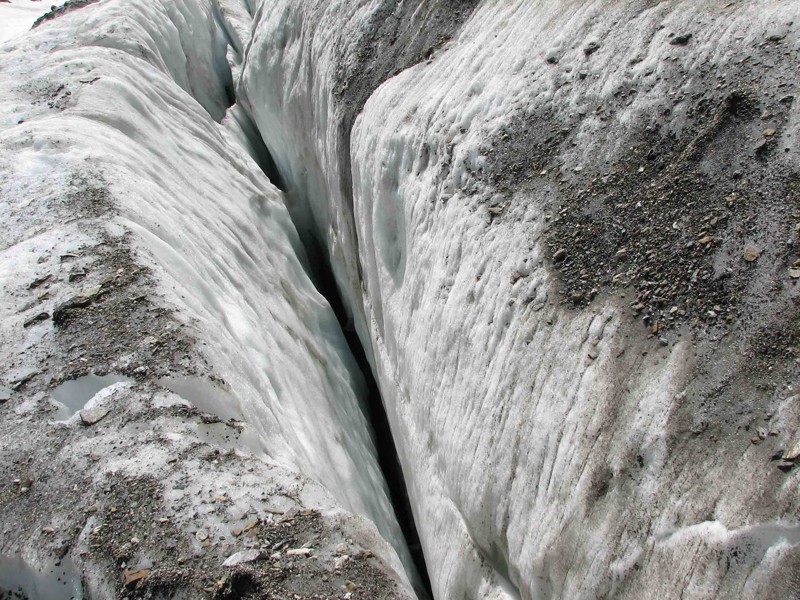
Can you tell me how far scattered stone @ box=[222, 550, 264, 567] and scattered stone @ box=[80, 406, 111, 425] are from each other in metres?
1.11

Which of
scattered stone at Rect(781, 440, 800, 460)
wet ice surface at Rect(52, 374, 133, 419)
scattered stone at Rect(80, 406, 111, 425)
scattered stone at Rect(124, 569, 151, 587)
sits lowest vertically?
scattered stone at Rect(781, 440, 800, 460)

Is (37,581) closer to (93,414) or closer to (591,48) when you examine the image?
(93,414)

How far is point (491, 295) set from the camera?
420 cm

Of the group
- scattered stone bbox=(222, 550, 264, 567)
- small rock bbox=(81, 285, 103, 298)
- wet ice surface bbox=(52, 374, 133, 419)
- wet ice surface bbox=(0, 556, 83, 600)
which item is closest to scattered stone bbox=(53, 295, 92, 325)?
small rock bbox=(81, 285, 103, 298)

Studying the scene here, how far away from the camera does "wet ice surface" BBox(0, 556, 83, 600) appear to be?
2.84m

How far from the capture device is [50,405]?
3469 millimetres

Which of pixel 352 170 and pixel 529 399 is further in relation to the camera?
pixel 352 170

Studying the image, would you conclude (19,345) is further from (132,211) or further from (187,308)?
(132,211)

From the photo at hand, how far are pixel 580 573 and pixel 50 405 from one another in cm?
284

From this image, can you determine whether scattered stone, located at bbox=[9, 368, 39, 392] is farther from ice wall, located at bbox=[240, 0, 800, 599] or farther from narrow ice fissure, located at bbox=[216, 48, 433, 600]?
narrow ice fissure, located at bbox=[216, 48, 433, 600]

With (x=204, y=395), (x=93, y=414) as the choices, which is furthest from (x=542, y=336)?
(x=93, y=414)

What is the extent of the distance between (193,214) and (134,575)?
3.84 meters

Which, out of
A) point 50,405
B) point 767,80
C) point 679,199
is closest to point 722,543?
point 679,199

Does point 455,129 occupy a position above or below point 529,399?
above
